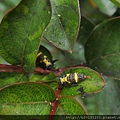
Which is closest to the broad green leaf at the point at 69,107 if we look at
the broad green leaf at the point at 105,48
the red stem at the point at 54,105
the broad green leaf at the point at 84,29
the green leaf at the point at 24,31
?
the red stem at the point at 54,105

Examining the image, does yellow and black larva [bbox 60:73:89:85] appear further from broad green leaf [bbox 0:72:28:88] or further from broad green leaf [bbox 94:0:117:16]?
broad green leaf [bbox 94:0:117:16]

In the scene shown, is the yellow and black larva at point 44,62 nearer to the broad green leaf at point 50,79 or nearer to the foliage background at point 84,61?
the broad green leaf at point 50,79

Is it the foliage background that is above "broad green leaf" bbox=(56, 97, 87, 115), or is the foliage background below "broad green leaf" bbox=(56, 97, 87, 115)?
above

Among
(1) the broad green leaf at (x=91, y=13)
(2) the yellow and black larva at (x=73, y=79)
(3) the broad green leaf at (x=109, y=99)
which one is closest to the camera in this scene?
(2) the yellow and black larva at (x=73, y=79)

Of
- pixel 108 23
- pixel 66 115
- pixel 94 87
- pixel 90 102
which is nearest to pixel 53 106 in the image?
pixel 66 115

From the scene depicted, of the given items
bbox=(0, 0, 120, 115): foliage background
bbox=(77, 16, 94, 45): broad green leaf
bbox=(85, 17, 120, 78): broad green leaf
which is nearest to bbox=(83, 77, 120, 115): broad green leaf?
bbox=(0, 0, 120, 115): foliage background

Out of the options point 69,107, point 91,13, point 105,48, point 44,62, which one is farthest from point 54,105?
point 91,13

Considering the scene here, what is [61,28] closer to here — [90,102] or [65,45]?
[65,45]

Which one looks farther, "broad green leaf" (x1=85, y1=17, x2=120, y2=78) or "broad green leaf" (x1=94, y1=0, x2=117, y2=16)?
"broad green leaf" (x1=94, y1=0, x2=117, y2=16)

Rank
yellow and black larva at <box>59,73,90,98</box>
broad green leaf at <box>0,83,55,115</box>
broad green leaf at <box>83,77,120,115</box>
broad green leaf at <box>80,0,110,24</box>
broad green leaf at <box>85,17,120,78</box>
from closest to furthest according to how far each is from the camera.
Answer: broad green leaf at <box>0,83,55,115</box>
yellow and black larva at <box>59,73,90,98</box>
broad green leaf at <box>85,17,120,78</box>
broad green leaf at <box>83,77,120,115</box>
broad green leaf at <box>80,0,110,24</box>
